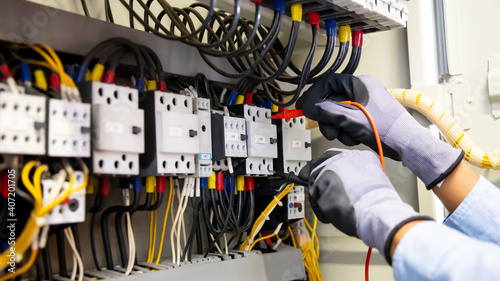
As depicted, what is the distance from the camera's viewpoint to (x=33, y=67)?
98cm

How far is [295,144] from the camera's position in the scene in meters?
1.47

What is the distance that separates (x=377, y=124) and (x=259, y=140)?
13.6 inches

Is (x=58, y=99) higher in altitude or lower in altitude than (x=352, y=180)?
higher

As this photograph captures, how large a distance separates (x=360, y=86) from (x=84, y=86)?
0.68m

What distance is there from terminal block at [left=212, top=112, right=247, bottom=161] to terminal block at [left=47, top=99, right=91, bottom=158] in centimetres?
42

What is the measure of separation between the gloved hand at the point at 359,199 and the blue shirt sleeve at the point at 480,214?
0.94 feet

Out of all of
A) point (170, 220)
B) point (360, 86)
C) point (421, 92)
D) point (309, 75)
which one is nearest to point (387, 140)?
point (360, 86)

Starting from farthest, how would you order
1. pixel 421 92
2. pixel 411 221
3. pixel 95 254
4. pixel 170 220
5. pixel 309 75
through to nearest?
pixel 421 92, pixel 170 220, pixel 309 75, pixel 95 254, pixel 411 221

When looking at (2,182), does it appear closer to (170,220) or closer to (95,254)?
(95,254)

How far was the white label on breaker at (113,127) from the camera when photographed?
36.3 inches


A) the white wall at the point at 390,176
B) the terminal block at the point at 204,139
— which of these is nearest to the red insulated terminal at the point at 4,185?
the terminal block at the point at 204,139

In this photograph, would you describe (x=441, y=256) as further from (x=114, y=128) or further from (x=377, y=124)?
(x=114, y=128)

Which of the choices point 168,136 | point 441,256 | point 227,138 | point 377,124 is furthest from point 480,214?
point 168,136

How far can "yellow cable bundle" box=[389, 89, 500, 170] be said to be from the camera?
→ 1361 millimetres
